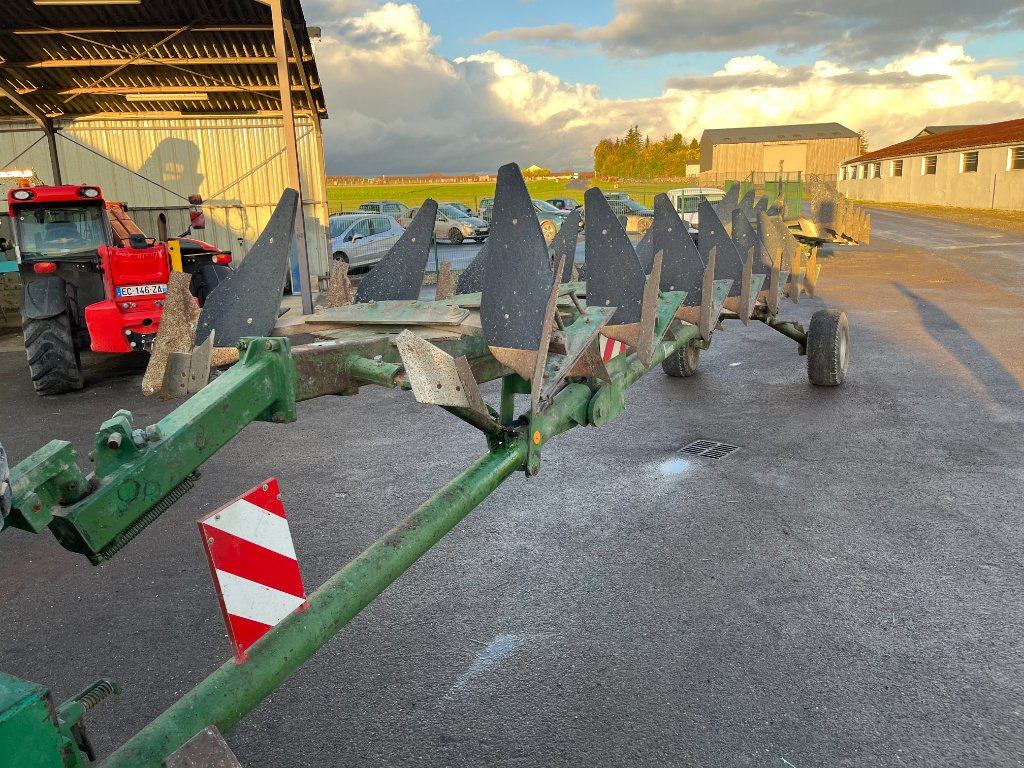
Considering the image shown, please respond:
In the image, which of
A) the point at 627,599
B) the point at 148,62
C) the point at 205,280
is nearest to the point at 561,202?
the point at 148,62

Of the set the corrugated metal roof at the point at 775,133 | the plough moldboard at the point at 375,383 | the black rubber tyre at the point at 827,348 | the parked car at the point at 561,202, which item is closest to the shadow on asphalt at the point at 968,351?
the black rubber tyre at the point at 827,348

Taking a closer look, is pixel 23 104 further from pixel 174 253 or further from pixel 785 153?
pixel 785 153

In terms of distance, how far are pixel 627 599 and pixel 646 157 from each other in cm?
9794

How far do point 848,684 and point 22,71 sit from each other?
50.0 ft

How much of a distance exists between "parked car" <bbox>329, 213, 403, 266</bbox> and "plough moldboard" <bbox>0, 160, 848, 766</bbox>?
14059 mm

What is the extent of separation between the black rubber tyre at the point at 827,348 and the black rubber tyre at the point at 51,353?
7.33 m

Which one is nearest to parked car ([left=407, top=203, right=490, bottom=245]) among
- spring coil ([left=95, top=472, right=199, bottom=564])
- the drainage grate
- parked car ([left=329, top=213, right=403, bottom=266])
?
parked car ([left=329, top=213, right=403, bottom=266])

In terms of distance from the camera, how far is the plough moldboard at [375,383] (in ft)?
6.07

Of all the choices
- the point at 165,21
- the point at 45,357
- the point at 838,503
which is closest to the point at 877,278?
the point at 838,503

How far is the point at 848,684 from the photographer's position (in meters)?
3.02

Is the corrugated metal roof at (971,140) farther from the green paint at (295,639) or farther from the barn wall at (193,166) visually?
the green paint at (295,639)

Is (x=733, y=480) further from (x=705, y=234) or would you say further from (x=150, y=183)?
(x=150, y=183)

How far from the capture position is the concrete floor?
2807 mm

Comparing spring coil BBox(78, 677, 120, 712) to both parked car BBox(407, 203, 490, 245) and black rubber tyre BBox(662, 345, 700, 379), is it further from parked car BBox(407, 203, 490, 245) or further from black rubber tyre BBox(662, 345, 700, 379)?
parked car BBox(407, 203, 490, 245)
